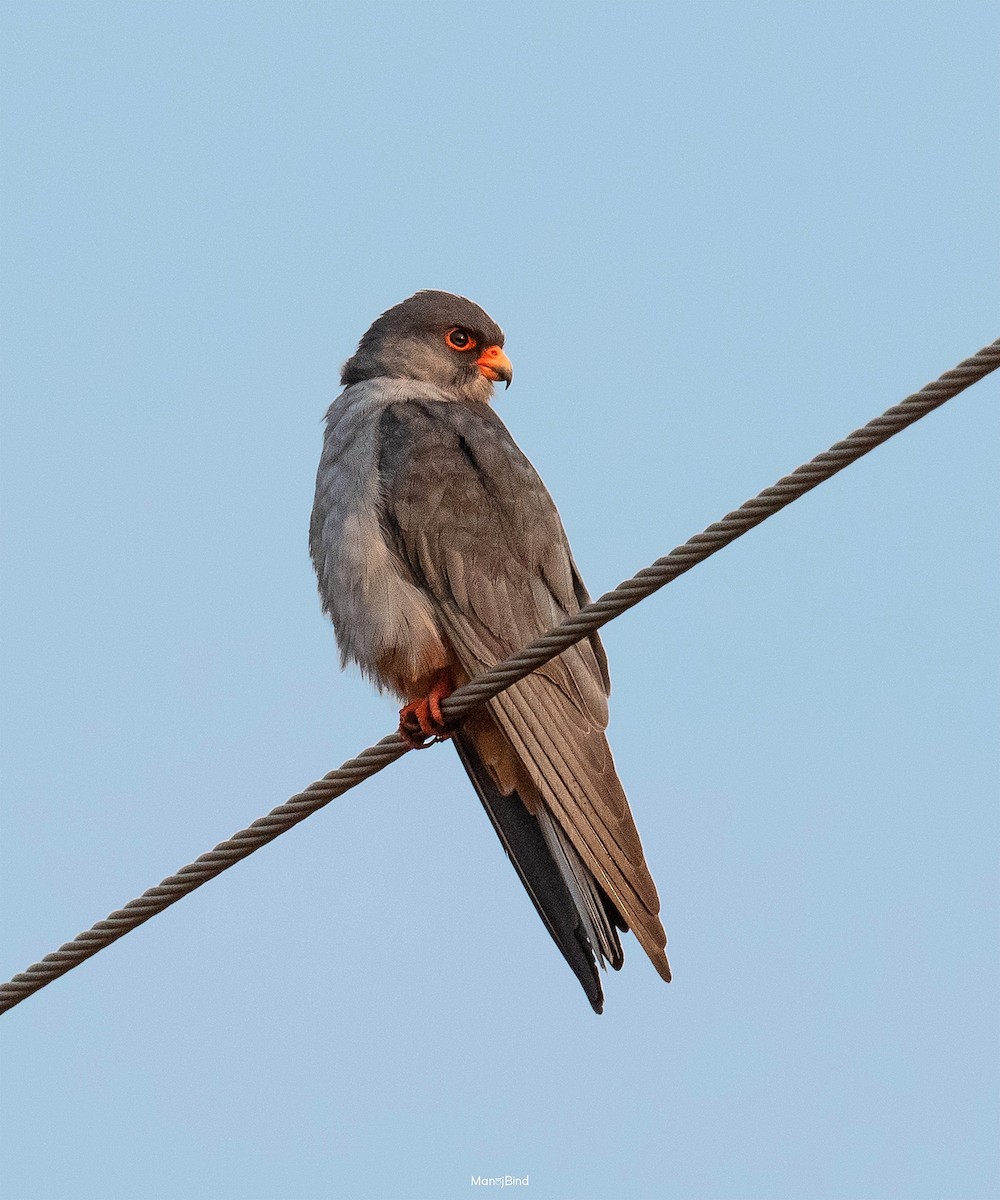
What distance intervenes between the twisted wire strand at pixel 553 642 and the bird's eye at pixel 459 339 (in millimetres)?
3005

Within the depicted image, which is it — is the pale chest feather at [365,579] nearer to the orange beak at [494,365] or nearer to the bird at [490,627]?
the bird at [490,627]

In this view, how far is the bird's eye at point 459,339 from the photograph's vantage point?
22.6 feet

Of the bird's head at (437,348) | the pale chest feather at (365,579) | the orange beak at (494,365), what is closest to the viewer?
the pale chest feather at (365,579)

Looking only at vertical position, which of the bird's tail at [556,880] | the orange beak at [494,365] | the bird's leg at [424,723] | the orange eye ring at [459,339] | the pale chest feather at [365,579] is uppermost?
the orange eye ring at [459,339]

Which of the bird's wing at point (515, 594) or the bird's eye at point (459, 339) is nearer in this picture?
the bird's wing at point (515, 594)

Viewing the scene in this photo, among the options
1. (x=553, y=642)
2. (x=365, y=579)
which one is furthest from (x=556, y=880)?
(x=553, y=642)

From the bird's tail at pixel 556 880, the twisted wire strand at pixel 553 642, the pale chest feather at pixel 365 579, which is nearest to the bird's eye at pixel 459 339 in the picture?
the pale chest feather at pixel 365 579

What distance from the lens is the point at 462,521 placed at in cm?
571

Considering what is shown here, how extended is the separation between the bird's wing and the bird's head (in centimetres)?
61

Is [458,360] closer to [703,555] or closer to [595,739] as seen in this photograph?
[595,739]

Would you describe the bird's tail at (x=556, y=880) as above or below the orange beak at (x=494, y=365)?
below

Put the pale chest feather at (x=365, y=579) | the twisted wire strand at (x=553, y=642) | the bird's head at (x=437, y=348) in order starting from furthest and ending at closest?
the bird's head at (x=437, y=348) < the pale chest feather at (x=365, y=579) < the twisted wire strand at (x=553, y=642)

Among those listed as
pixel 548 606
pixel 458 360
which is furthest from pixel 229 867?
pixel 458 360

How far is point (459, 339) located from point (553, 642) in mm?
3299
